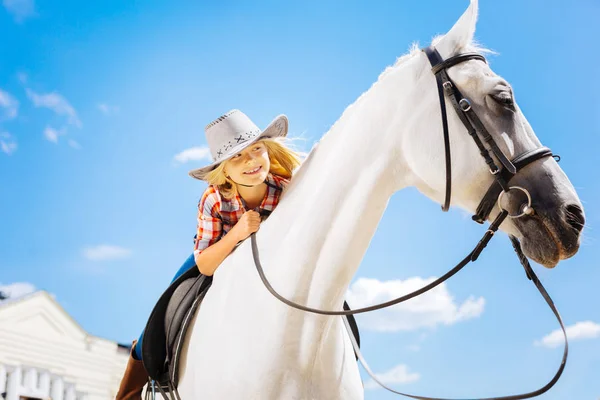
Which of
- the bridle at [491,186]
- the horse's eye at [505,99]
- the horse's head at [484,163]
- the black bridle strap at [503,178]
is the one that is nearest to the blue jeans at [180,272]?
the bridle at [491,186]

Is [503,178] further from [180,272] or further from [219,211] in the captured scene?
[180,272]

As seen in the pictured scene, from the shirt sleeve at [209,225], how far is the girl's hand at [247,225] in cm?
18

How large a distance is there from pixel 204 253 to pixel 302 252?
586 mm

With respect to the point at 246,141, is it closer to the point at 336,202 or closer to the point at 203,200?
the point at 203,200

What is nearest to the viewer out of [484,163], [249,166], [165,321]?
[484,163]

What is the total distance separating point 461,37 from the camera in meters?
2.51

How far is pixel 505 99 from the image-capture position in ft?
7.57

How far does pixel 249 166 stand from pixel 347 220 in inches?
25.6

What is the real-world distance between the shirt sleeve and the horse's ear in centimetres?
127

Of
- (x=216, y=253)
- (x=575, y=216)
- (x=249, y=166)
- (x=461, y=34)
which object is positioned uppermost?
(x=461, y=34)

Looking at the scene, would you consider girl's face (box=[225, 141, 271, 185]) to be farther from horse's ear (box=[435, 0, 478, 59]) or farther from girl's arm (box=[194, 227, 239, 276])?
horse's ear (box=[435, 0, 478, 59])

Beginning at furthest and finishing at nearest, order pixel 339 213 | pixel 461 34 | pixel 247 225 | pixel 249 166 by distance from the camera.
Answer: pixel 249 166 < pixel 247 225 < pixel 461 34 < pixel 339 213

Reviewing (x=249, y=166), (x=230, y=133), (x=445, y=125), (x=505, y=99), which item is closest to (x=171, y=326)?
(x=249, y=166)

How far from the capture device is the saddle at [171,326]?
275 centimetres
